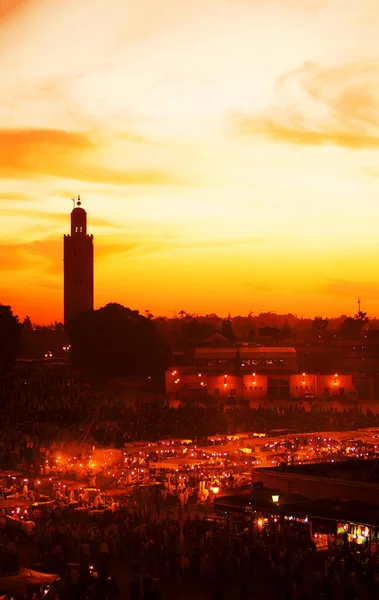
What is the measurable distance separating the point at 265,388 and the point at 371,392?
4.78 meters

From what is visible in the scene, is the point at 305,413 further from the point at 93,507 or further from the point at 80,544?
the point at 80,544

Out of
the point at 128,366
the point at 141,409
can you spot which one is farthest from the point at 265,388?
the point at 141,409

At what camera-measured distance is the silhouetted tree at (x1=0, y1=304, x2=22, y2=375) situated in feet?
112

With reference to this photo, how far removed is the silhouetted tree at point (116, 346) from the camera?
45344 mm

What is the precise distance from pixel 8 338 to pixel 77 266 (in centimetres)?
2875

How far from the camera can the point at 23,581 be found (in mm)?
11344

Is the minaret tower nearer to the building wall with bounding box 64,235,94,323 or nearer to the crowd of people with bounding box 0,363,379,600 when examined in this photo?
the building wall with bounding box 64,235,94,323

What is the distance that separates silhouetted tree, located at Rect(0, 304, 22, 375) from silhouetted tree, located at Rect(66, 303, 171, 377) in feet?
27.9

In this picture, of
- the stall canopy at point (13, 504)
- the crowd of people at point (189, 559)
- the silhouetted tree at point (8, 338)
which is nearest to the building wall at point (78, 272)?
the silhouetted tree at point (8, 338)

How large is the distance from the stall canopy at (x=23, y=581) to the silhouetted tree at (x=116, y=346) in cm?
3318

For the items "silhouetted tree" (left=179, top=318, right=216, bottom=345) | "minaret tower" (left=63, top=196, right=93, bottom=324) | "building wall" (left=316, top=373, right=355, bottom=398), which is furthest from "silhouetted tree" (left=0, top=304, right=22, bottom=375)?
"silhouetted tree" (left=179, top=318, right=216, bottom=345)

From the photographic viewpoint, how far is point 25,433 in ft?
81.2

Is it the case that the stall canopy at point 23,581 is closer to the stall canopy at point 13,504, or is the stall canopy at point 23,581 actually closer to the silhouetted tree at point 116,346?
the stall canopy at point 13,504

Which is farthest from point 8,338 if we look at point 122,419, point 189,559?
point 189,559
